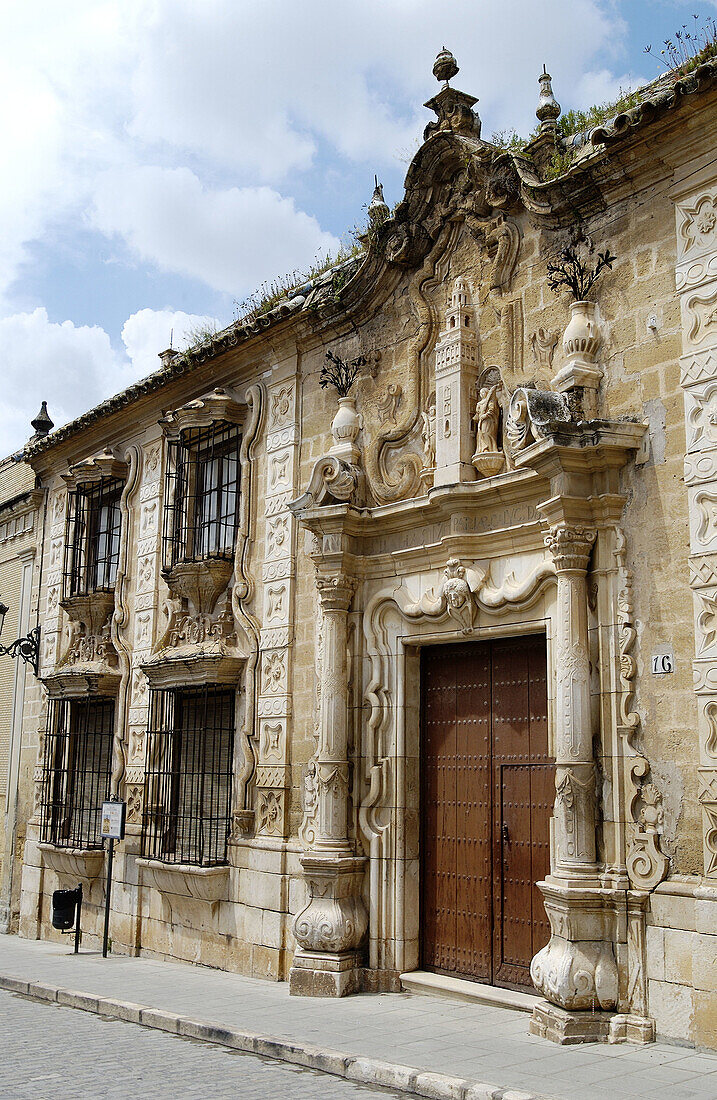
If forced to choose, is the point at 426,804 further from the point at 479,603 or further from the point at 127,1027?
the point at 127,1027

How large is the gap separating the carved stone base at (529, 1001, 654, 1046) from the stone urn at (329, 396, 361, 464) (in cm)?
486

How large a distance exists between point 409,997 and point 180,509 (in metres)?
6.11

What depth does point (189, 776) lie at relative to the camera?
11555 millimetres

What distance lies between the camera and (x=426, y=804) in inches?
345

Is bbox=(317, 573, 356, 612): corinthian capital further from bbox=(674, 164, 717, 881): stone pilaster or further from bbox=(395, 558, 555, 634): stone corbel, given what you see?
bbox=(674, 164, 717, 881): stone pilaster

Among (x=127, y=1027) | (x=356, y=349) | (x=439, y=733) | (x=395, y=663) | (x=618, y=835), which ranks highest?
(x=356, y=349)

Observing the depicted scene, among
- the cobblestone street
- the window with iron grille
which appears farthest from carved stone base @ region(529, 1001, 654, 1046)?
the window with iron grille

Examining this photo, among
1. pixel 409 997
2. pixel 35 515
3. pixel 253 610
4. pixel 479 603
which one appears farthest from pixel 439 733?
pixel 35 515

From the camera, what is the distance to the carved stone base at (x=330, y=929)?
332 inches

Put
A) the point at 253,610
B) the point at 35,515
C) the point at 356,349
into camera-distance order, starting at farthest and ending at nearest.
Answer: the point at 35,515, the point at 253,610, the point at 356,349

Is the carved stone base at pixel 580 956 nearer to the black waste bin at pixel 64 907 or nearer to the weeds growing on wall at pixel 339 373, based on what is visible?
the weeds growing on wall at pixel 339 373

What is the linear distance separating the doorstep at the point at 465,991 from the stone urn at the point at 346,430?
4.26 meters

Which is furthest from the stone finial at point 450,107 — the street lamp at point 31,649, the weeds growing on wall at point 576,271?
the street lamp at point 31,649

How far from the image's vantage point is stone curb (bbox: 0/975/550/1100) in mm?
5555
